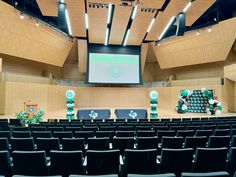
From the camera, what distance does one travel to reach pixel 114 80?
732 inches

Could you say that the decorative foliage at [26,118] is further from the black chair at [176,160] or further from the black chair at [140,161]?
the black chair at [176,160]

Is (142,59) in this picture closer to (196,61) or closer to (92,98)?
(196,61)

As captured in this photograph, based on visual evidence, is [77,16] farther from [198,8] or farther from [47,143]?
[47,143]

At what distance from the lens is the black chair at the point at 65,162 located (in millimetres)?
2523

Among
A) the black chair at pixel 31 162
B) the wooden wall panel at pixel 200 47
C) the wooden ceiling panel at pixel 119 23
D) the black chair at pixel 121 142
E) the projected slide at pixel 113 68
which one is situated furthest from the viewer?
the projected slide at pixel 113 68

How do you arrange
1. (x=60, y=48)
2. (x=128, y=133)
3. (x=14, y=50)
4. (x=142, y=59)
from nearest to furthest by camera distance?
(x=128, y=133)
(x=14, y=50)
(x=60, y=48)
(x=142, y=59)

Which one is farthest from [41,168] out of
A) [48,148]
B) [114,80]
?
[114,80]

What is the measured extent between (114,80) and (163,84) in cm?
634

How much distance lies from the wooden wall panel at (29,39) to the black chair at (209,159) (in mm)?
12769

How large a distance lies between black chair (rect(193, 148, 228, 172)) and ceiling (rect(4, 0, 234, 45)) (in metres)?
9.10

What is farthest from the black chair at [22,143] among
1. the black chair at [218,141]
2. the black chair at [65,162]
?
the black chair at [218,141]

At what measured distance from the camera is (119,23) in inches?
543

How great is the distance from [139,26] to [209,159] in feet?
42.9

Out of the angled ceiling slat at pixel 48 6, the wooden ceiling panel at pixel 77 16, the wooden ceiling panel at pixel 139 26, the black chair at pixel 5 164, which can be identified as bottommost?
the black chair at pixel 5 164
